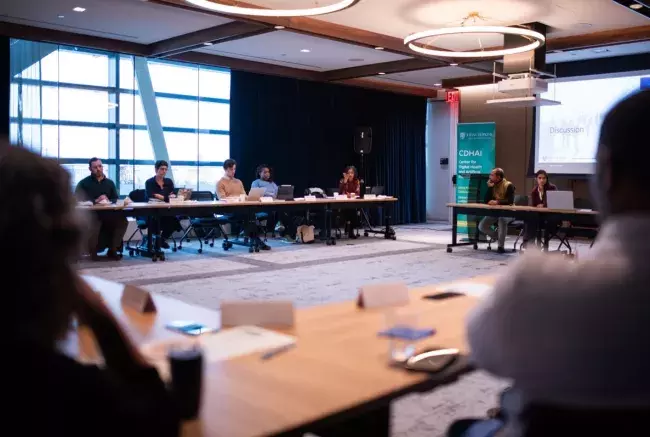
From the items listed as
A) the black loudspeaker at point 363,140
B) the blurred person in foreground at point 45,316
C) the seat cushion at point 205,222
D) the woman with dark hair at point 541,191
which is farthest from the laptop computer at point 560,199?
the blurred person in foreground at point 45,316

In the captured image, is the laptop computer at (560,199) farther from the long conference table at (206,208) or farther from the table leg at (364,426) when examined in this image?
the table leg at (364,426)

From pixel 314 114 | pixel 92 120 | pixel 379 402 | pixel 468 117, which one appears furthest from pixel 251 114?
pixel 379 402

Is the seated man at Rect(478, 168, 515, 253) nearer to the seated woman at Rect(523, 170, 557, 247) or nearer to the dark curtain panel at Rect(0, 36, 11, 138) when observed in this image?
the seated woman at Rect(523, 170, 557, 247)

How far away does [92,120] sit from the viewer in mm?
9625

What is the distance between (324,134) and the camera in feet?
41.4

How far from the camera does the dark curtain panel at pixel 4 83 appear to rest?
322 inches

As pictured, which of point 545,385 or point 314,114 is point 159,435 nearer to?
point 545,385

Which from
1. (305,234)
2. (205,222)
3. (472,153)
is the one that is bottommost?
(305,234)

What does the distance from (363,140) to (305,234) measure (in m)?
3.50

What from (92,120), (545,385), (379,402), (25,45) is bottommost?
(379,402)

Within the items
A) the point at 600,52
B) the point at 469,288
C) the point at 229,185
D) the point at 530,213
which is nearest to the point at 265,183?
the point at 229,185

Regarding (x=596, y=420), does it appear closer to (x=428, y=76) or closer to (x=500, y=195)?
(x=500, y=195)

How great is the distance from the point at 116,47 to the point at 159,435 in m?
9.14

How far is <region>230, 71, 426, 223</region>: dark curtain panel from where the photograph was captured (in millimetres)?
11320
